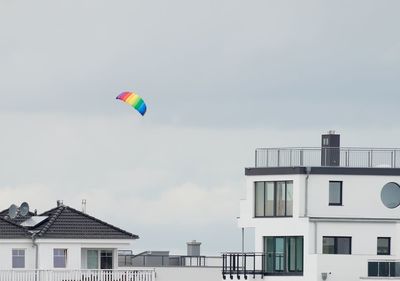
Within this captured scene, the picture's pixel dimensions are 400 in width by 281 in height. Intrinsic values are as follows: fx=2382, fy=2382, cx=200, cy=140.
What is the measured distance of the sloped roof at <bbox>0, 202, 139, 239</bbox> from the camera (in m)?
102

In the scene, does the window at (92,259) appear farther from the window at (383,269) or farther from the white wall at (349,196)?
the window at (383,269)

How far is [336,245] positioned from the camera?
95.5 metres

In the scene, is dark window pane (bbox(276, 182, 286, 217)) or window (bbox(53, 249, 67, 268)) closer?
dark window pane (bbox(276, 182, 286, 217))

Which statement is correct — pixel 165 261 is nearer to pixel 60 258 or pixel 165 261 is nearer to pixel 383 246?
pixel 60 258

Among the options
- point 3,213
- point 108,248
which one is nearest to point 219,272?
point 108,248

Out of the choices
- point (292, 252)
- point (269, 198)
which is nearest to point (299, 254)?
point (292, 252)

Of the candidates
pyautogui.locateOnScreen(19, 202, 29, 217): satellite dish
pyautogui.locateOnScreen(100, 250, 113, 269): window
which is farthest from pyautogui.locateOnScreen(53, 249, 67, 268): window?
pyautogui.locateOnScreen(19, 202, 29, 217): satellite dish

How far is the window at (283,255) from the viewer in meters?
94.8

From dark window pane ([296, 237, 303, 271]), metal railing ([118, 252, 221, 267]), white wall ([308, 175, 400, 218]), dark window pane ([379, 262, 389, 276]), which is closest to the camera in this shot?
dark window pane ([379, 262, 389, 276])

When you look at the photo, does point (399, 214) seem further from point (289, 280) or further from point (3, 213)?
point (3, 213)

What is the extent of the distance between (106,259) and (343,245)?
13041 mm

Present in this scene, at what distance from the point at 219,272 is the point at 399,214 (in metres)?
9.87

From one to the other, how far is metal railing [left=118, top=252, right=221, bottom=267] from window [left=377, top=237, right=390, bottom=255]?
1138cm

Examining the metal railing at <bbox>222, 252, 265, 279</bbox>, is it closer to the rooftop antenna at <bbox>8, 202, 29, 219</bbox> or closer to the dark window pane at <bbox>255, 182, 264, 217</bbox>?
the dark window pane at <bbox>255, 182, 264, 217</bbox>
